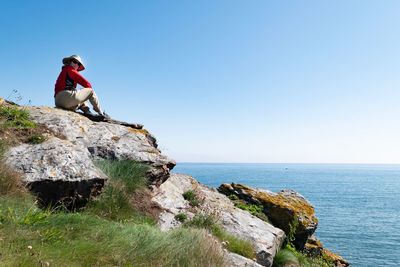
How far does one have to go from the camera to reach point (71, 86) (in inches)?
506

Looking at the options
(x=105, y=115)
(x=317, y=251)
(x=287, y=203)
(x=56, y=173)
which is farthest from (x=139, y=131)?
(x=317, y=251)

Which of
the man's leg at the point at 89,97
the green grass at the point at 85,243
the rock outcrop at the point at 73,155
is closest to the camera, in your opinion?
the green grass at the point at 85,243

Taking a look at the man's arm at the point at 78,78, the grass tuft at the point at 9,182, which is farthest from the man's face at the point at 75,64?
the grass tuft at the point at 9,182

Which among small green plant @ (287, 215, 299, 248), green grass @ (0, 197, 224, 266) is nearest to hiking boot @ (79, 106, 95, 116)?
green grass @ (0, 197, 224, 266)

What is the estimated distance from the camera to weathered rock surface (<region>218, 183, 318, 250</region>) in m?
15.6

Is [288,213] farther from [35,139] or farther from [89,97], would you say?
[35,139]

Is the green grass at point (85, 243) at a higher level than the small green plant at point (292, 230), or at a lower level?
higher

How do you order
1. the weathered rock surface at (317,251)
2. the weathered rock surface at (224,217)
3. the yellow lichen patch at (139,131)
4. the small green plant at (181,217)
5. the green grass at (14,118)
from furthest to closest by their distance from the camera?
the weathered rock surface at (317,251)
the yellow lichen patch at (139,131)
the weathered rock surface at (224,217)
the small green plant at (181,217)
the green grass at (14,118)

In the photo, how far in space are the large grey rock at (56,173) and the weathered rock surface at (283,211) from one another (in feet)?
30.3

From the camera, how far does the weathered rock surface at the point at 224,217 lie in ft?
33.7

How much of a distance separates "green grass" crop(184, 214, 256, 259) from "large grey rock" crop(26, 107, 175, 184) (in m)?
2.24

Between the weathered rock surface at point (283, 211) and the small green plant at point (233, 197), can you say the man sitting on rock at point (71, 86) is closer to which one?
the small green plant at point (233, 197)

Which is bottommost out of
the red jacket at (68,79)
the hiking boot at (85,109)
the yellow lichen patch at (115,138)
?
the yellow lichen patch at (115,138)

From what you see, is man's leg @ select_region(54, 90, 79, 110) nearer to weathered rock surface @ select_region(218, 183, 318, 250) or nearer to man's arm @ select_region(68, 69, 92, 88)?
man's arm @ select_region(68, 69, 92, 88)
